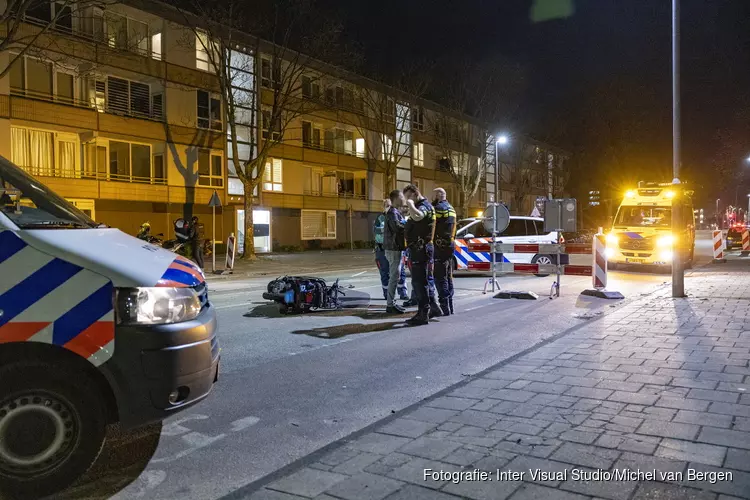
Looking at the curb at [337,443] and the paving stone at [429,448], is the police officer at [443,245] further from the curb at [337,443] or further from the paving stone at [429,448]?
the paving stone at [429,448]

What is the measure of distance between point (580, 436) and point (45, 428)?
3.22 metres

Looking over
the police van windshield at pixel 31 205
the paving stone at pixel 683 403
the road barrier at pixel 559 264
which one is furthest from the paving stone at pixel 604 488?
the road barrier at pixel 559 264

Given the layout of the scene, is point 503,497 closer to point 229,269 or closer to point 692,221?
point 229,269

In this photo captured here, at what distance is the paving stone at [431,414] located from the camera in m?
4.41

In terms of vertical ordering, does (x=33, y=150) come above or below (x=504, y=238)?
above

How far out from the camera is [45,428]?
322 centimetres

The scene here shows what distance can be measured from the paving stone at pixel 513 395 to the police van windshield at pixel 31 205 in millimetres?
3356

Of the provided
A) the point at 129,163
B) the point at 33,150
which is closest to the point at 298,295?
the point at 33,150

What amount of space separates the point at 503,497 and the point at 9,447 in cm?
261

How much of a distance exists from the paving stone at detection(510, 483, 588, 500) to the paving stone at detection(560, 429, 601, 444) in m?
0.79

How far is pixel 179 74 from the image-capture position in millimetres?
29047

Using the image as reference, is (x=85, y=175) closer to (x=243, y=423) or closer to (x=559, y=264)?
(x=559, y=264)

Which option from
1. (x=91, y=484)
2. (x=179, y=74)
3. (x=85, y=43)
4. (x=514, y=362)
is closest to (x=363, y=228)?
(x=179, y=74)

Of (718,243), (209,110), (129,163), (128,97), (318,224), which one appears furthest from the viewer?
(318,224)
